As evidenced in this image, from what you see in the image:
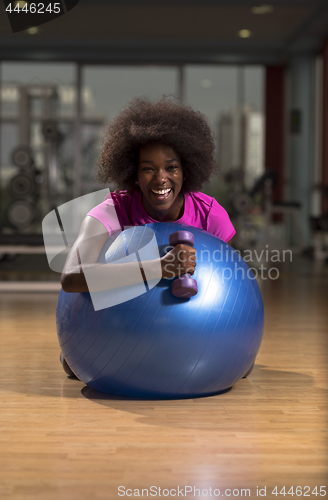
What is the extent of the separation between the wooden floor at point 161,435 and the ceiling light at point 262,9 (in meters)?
4.87

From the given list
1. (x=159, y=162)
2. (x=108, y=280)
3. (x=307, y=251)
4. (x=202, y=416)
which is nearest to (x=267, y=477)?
(x=202, y=416)

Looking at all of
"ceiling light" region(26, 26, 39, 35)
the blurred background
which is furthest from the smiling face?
"ceiling light" region(26, 26, 39, 35)

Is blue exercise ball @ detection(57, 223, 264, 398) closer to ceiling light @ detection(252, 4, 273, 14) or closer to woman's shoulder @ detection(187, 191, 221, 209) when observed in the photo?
woman's shoulder @ detection(187, 191, 221, 209)

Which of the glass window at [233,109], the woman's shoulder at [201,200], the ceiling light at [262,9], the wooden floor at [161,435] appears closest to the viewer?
the wooden floor at [161,435]

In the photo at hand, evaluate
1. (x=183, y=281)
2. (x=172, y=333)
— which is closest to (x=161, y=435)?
(x=172, y=333)

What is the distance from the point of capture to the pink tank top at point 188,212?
1.96 metres

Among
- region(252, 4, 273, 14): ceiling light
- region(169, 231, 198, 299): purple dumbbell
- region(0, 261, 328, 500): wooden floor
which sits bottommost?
region(0, 261, 328, 500): wooden floor

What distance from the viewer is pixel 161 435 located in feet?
5.11

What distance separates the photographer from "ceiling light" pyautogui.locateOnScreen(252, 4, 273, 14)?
624cm

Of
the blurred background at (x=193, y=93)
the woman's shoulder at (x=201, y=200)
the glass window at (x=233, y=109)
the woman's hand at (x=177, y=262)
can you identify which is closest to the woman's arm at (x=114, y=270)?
the woman's hand at (x=177, y=262)

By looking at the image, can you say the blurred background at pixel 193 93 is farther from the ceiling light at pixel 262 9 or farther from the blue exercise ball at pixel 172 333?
the blue exercise ball at pixel 172 333

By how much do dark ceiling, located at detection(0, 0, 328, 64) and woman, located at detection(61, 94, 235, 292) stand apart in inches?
182

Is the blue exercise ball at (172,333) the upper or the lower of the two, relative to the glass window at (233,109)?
lower

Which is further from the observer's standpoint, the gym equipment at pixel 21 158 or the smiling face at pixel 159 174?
the gym equipment at pixel 21 158
